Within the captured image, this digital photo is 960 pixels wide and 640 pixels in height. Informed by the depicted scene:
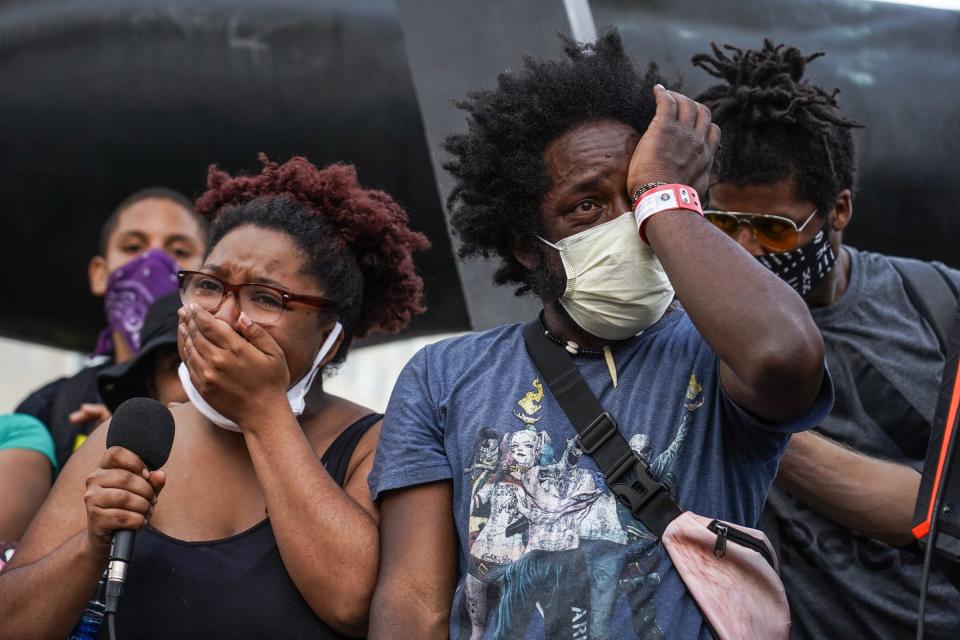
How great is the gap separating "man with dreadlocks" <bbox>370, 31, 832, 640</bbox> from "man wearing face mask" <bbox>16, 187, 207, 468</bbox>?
187cm

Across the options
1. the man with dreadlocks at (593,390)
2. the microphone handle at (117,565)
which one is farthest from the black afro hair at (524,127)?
the microphone handle at (117,565)

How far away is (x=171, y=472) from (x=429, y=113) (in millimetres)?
1912

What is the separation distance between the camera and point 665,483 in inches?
102

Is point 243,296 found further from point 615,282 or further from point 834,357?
point 834,357

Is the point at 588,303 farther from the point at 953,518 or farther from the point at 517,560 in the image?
the point at 953,518

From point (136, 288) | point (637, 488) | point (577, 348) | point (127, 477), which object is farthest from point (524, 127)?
point (136, 288)

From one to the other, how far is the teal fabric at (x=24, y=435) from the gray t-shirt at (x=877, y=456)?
2.07m

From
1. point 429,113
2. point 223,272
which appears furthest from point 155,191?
point 223,272

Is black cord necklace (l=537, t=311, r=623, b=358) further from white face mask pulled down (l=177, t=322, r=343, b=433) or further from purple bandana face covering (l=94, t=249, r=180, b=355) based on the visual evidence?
purple bandana face covering (l=94, t=249, r=180, b=355)

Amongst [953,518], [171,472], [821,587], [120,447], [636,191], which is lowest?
[821,587]

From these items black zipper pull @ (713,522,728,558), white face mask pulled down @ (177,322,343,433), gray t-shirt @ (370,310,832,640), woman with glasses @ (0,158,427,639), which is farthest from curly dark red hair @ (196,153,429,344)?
black zipper pull @ (713,522,728,558)

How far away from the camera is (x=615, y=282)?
2.72 meters

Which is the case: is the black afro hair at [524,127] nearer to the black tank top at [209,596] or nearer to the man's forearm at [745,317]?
the man's forearm at [745,317]

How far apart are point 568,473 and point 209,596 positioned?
0.87 metres
